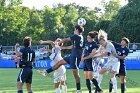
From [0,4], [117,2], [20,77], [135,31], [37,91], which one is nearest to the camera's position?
[20,77]

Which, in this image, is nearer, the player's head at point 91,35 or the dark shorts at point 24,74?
the dark shorts at point 24,74

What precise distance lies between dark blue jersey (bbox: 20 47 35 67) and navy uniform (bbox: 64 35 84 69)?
1.56m

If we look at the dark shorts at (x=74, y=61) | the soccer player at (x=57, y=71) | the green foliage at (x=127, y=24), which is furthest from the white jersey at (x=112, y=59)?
the green foliage at (x=127, y=24)

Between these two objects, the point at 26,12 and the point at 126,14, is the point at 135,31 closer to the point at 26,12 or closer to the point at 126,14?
the point at 126,14

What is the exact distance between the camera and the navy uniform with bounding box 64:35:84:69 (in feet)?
52.6

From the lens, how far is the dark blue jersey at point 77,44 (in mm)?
16031

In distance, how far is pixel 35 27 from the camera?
84.3 m

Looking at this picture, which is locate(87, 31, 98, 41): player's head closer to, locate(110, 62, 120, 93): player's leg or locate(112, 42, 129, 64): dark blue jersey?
locate(110, 62, 120, 93): player's leg

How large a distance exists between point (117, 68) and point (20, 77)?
162 inches

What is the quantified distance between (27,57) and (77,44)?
202 cm

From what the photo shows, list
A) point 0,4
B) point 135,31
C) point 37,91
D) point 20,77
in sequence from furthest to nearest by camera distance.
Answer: point 0,4
point 135,31
point 37,91
point 20,77

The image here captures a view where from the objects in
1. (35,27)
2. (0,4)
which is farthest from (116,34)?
(0,4)

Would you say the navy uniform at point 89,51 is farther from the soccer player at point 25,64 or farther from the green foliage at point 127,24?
the green foliage at point 127,24

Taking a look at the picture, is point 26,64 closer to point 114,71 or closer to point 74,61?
point 74,61
